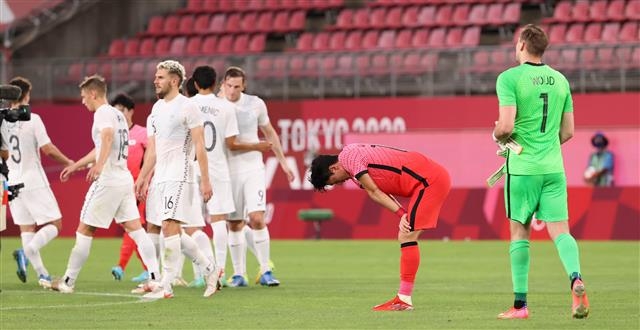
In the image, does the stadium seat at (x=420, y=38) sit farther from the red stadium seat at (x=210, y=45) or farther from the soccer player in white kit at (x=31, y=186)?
the soccer player in white kit at (x=31, y=186)

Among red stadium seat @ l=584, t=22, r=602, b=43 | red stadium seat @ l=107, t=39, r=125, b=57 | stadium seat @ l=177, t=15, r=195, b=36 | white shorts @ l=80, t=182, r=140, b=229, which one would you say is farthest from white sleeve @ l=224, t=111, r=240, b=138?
stadium seat @ l=177, t=15, r=195, b=36

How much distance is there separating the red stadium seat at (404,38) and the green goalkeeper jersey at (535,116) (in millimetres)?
22628

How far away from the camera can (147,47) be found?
35.9 metres

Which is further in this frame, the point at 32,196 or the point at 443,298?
the point at 32,196

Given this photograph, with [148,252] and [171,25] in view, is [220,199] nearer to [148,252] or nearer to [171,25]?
[148,252]

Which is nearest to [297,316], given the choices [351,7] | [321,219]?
[321,219]

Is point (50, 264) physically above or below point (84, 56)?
below

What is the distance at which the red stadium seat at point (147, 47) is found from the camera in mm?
35469

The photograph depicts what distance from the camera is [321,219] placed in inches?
1087

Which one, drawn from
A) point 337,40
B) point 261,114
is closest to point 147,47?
point 337,40

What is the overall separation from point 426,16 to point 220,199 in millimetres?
20037

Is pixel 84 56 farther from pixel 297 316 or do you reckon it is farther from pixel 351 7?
pixel 297 316

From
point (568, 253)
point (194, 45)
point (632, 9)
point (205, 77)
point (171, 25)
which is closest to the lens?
point (568, 253)

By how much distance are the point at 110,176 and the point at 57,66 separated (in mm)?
17813
